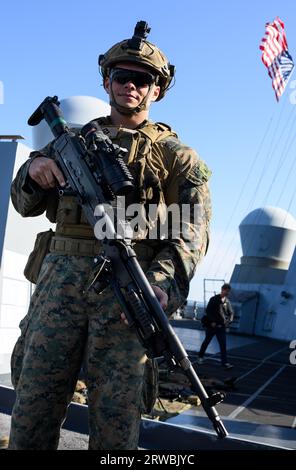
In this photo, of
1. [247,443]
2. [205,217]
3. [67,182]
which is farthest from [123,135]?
[247,443]

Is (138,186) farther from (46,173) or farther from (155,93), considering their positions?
(155,93)

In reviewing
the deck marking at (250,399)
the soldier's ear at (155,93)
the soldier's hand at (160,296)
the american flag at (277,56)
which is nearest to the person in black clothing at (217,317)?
the deck marking at (250,399)

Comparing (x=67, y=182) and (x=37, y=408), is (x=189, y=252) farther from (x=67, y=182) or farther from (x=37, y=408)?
(x=37, y=408)

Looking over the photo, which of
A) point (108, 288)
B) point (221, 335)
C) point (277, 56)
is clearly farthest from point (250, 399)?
point (277, 56)

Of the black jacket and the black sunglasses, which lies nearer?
the black sunglasses

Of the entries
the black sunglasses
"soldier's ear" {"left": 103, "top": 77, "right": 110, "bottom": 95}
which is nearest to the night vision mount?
the black sunglasses

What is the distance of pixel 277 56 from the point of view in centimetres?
1588

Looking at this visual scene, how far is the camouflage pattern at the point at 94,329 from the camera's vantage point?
203 centimetres

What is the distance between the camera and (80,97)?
8.24 metres

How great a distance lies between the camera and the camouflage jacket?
2.15 metres

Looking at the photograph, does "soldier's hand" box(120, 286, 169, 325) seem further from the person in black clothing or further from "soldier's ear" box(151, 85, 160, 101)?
the person in black clothing

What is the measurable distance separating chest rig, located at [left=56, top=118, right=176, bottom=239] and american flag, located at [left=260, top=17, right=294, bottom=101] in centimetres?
1419

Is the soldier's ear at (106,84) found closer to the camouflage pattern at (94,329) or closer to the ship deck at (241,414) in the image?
the camouflage pattern at (94,329)

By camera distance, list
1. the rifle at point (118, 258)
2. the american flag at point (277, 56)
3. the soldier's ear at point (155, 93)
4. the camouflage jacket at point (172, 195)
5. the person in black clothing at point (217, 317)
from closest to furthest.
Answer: the rifle at point (118, 258) → the camouflage jacket at point (172, 195) → the soldier's ear at point (155, 93) → the person in black clothing at point (217, 317) → the american flag at point (277, 56)
